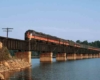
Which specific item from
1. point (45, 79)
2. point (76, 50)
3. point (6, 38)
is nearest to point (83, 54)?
point (76, 50)

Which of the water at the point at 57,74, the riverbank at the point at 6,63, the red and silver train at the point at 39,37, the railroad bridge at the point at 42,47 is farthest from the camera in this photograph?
the red and silver train at the point at 39,37

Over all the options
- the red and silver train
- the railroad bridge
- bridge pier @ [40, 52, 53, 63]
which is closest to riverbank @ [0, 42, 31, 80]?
the railroad bridge

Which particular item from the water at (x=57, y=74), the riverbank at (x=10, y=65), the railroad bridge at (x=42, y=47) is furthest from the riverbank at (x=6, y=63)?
the railroad bridge at (x=42, y=47)

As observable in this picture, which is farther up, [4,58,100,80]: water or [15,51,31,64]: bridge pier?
[15,51,31,64]: bridge pier

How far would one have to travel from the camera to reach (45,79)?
42.2 m

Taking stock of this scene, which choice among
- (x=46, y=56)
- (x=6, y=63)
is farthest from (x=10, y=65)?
(x=46, y=56)

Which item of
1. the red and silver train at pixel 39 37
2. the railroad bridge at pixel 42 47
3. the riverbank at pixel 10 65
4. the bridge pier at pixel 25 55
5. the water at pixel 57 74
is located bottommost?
the water at pixel 57 74

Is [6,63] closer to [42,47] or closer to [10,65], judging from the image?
[10,65]

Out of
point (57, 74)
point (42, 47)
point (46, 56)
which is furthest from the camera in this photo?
point (46, 56)

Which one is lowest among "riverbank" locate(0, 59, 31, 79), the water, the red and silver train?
the water

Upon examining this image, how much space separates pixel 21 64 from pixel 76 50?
98.0 metres

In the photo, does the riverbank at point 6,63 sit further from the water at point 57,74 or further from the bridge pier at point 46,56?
the bridge pier at point 46,56

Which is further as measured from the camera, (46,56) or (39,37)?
(46,56)

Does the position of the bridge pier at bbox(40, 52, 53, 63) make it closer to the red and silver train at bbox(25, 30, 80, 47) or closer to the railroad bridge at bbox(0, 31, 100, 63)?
the railroad bridge at bbox(0, 31, 100, 63)
